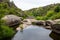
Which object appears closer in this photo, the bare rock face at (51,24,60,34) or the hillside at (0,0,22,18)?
the bare rock face at (51,24,60,34)

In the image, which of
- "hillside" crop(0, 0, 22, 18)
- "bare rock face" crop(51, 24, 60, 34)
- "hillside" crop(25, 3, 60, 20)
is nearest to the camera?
"bare rock face" crop(51, 24, 60, 34)

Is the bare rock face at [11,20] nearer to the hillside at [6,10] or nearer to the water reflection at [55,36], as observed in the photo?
the hillside at [6,10]

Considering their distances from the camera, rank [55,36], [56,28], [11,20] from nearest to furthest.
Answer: [55,36] < [56,28] < [11,20]

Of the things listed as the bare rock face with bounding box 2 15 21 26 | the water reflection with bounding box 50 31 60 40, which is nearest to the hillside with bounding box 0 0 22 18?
the bare rock face with bounding box 2 15 21 26

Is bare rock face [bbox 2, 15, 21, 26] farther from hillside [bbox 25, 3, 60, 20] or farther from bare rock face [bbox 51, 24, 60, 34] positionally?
hillside [bbox 25, 3, 60, 20]

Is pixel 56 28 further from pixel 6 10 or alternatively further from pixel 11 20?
pixel 6 10

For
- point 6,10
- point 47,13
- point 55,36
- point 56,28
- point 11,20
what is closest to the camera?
point 55,36

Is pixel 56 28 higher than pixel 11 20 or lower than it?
lower

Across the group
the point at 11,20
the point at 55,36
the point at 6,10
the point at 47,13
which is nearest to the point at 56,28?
the point at 55,36

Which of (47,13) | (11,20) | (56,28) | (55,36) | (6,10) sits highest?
(6,10)

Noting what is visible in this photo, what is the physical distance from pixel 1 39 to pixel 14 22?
7.88 m

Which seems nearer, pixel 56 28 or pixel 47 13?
pixel 56 28

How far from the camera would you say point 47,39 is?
17.1 m

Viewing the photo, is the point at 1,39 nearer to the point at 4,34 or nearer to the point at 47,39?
the point at 4,34
